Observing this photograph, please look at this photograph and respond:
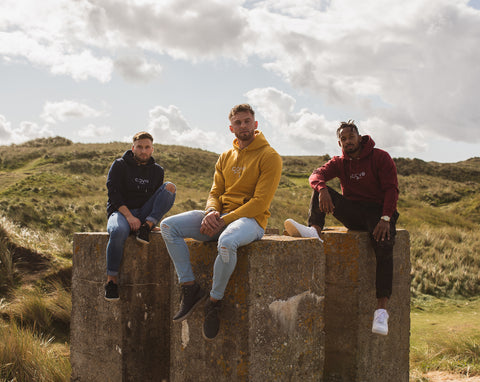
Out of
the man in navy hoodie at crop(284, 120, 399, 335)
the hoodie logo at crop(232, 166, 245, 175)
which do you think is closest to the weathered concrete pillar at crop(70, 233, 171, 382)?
the hoodie logo at crop(232, 166, 245, 175)

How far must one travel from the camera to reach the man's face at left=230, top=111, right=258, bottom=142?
13.0ft

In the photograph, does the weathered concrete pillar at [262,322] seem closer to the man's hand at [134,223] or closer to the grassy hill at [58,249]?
the man's hand at [134,223]

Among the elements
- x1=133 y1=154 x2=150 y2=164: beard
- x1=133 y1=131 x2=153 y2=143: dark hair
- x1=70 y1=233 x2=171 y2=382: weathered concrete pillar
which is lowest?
x1=70 y1=233 x2=171 y2=382: weathered concrete pillar

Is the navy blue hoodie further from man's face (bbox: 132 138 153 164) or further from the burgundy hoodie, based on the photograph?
the burgundy hoodie

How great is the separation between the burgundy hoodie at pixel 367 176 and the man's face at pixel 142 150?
1849mm

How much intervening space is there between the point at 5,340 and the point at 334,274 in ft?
13.2

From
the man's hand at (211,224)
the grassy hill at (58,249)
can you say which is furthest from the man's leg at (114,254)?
the grassy hill at (58,249)

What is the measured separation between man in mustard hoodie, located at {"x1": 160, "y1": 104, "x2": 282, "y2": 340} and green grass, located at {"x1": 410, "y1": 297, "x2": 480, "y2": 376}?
148 inches

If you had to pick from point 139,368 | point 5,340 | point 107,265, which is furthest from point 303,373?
point 5,340

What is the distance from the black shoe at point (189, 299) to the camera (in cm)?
338

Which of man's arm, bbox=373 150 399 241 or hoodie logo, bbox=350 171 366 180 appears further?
hoodie logo, bbox=350 171 366 180

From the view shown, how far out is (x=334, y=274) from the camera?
451 cm

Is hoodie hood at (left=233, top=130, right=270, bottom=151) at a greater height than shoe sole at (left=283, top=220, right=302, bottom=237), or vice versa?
hoodie hood at (left=233, top=130, right=270, bottom=151)

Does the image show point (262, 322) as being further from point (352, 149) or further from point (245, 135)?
point (352, 149)
